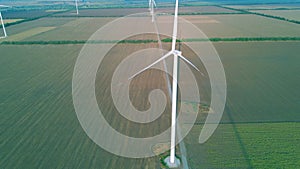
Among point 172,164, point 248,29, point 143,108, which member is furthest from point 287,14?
point 172,164

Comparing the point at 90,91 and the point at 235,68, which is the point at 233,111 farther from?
the point at 90,91

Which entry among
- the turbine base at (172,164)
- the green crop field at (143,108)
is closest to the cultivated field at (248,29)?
the green crop field at (143,108)

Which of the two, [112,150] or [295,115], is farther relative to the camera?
[295,115]

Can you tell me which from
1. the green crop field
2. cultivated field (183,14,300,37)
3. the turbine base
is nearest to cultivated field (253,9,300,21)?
cultivated field (183,14,300,37)

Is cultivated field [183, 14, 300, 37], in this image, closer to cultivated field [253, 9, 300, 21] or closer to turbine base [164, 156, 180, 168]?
cultivated field [253, 9, 300, 21]

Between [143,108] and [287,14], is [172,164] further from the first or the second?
[287,14]

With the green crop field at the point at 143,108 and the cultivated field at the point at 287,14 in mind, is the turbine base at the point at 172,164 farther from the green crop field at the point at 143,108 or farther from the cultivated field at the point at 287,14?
the cultivated field at the point at 287,14

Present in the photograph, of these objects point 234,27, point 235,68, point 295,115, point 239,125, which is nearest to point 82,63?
point 235,68

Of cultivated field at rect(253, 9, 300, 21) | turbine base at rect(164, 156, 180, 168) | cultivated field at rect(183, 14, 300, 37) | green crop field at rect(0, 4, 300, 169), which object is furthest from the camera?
cultivated field at rect(253, 9, 300, 21)
